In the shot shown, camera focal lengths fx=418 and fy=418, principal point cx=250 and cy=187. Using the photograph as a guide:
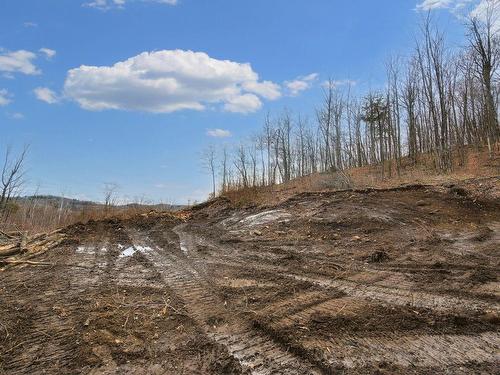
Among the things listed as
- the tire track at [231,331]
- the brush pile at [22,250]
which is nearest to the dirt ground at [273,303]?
the tire track at [231,331]

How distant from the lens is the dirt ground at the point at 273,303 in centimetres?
362

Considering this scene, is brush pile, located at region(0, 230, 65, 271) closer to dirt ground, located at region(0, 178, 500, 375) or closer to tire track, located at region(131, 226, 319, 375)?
dirt ground, located at region(0, 178, 500, 375)

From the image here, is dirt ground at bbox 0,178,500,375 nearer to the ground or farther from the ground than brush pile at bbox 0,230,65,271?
nearer to the ground

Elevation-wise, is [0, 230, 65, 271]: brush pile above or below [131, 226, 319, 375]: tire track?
above

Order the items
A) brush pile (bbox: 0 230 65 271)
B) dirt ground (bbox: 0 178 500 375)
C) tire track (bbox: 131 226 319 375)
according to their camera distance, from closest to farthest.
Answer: tire track (bbox: 131 226 319 375) < dirt ground (bbox: 0 178 500 375) < brush pile (bbox: 0 230 65 271)

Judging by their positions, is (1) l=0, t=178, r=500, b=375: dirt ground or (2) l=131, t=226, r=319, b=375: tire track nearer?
(2) l=131, t=226, r=319, b=375: tire track

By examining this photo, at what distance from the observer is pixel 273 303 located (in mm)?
5176

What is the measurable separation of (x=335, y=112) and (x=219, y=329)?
36.1 m

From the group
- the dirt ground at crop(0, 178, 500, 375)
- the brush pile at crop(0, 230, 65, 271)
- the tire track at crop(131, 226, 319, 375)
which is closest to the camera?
the tire track at crop(131, 226, 319, 375)

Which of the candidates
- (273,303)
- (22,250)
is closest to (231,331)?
(273,303)

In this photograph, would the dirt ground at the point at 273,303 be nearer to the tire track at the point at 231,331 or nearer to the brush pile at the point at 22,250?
the tire track at the point at 231,331

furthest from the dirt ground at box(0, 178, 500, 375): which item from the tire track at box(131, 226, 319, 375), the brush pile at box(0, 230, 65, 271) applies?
the brush pile at box(0, 230, 65, 271)

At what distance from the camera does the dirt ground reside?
3625 millimetres

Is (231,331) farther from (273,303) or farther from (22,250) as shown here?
(22,250)
